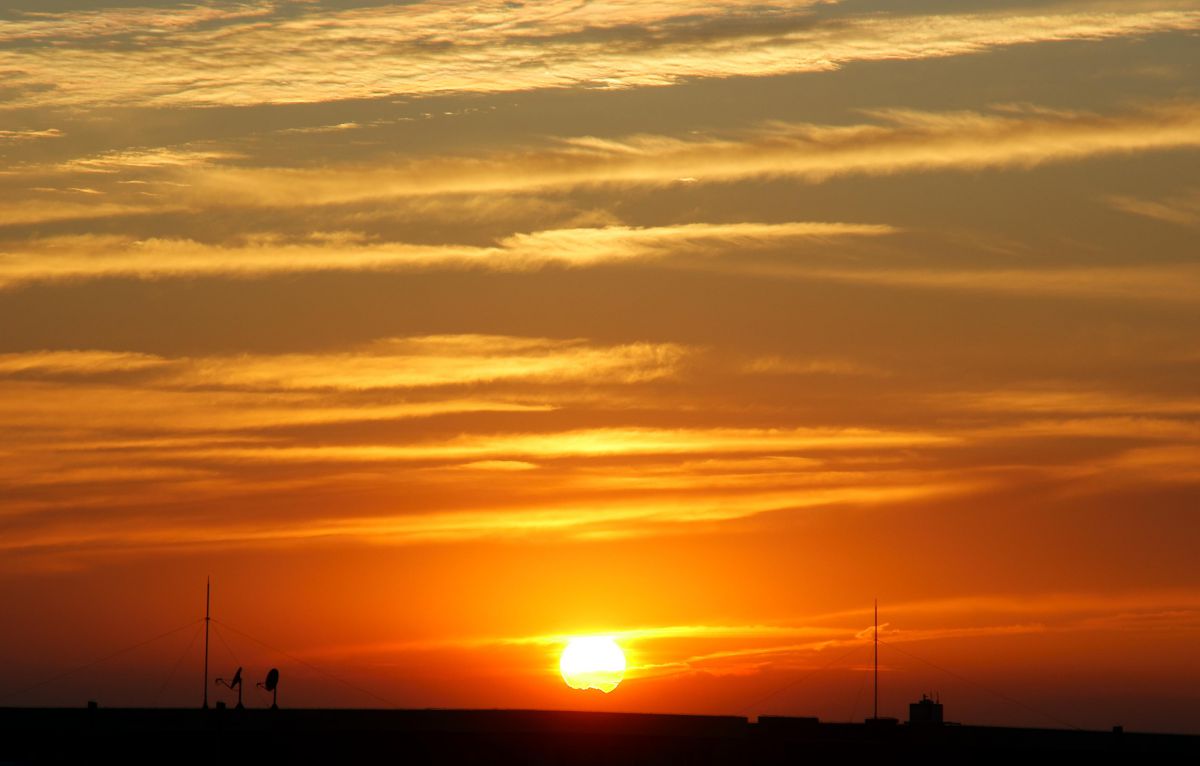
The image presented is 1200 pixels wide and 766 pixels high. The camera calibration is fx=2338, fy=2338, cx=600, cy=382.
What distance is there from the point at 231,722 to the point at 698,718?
104ft

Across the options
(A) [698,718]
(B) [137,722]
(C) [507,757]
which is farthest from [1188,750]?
(B) [137,722]

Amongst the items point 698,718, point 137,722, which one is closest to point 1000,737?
point 698,718

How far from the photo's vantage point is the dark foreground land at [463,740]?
503ft

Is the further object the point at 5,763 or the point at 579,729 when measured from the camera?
the point at 579,729

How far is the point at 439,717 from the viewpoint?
158375 mm

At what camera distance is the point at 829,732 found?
160 metres

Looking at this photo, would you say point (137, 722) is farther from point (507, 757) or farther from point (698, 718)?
point (698, 718)

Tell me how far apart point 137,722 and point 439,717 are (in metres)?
20.3

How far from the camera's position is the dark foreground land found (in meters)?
153

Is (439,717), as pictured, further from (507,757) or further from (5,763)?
(5,763)

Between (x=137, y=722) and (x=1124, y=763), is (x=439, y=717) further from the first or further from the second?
(x=1124, y=763)

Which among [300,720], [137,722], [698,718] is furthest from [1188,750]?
[137,722]

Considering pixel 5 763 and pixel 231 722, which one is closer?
pixel 5 763

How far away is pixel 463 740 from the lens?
6112 inches
